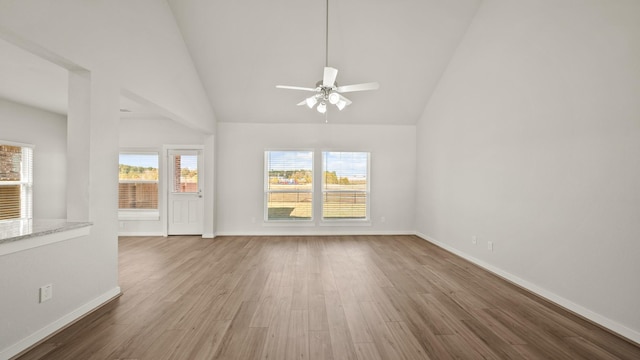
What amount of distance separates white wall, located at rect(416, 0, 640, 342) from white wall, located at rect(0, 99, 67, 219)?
25.9ft

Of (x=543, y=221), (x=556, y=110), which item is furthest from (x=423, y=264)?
(x=556, y=110)

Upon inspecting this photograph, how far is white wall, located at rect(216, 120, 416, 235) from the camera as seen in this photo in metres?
5.88

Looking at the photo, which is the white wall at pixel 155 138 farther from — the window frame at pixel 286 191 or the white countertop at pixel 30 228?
the white countertop at pixel 30 228

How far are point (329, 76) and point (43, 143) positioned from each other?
6133 millimetres

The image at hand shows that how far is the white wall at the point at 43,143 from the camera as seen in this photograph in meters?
4.72

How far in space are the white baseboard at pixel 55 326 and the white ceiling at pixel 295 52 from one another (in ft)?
9.26

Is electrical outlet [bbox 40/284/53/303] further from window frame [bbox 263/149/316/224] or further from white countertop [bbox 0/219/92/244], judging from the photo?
window frame [bbox 263/149/316/224]

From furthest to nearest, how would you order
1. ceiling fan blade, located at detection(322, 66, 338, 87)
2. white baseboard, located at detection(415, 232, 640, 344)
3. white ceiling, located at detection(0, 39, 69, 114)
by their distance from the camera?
white ceiling, located at detection(0, 39, 69, 114)
ceiling fan blade, located at detection(322, 66, 338, 87)
white baseboard, located at detection(415, 232, 640, 344)

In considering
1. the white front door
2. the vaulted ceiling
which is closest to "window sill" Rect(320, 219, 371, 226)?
the vaulted ceiling

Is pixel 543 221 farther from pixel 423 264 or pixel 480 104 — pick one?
pixel 480 104

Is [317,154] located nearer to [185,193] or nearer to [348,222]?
[348,222]

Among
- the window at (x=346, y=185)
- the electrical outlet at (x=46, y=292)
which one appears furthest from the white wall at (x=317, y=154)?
the electrical outlet at (x=46, y=292)

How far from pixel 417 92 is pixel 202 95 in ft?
13.7

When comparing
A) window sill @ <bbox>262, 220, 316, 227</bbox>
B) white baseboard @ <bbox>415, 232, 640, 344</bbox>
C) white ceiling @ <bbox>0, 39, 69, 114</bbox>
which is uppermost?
white ceiling @ <bbox>0, 39, 69, 114</bbox>
